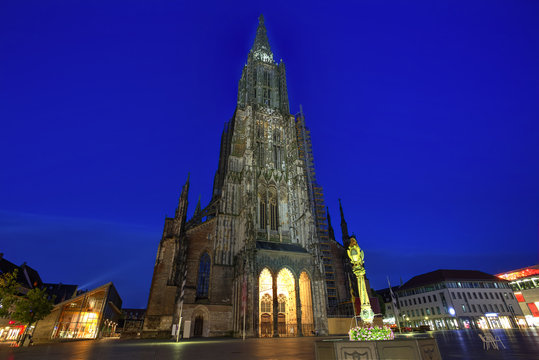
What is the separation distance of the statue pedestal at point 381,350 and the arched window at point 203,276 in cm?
2394

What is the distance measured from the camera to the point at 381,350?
19.1 feet

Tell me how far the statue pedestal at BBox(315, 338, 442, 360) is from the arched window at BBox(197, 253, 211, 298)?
23940 mm

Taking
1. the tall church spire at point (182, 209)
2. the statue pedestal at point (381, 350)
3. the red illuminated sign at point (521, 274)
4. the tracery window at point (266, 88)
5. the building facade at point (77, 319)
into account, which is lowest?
the statue pedestal at point (381, 350)

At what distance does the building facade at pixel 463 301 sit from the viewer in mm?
42969

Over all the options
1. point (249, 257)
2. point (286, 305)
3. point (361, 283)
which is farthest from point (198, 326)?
point (361, 283)

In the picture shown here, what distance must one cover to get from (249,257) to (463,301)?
43199mm

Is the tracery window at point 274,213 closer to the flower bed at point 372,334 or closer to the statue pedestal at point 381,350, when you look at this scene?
the flower bed at point 372,334

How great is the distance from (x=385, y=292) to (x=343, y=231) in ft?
170

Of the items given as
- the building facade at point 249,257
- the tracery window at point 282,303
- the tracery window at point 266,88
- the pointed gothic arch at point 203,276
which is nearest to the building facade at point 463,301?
the building facade at point 249,257

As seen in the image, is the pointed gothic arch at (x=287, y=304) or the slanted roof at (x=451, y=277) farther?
the slanted roof at (x=451, y=277)

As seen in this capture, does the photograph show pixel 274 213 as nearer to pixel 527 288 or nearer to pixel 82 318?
pixel 82 318

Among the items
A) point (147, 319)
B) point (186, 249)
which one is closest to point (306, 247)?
point (186, 249)

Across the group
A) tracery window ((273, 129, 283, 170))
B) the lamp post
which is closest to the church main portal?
tracery window ((273, 129, 283, 170))

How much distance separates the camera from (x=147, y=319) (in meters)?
24.0
